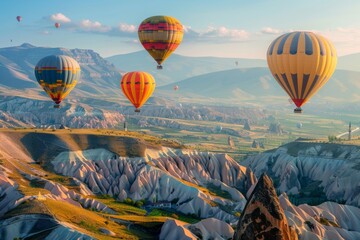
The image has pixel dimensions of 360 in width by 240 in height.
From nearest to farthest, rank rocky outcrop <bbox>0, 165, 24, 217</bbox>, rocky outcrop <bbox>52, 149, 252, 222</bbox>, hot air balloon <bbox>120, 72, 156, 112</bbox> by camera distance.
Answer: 1. rocky outcrop <bbox>0, 165, 24, 217</bbox>
2. rocky outcrop <bbox>52, 149, 252, 222</bbox>
3. hot air balloon <bbox>120, 72, 156, 112</bbox>

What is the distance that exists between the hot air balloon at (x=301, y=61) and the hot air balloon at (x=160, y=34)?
106 ft

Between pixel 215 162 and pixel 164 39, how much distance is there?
A: 3722 centimetres

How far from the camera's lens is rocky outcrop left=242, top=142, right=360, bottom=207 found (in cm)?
12768

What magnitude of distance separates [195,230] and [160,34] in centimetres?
4961

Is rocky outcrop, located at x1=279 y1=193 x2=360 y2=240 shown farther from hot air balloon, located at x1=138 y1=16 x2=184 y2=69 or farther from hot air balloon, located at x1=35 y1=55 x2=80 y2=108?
hot air balloon, located at x1=35 y1=55 x2=80 y2=108

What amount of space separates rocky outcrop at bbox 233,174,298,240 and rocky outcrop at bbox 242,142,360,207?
8700 cm

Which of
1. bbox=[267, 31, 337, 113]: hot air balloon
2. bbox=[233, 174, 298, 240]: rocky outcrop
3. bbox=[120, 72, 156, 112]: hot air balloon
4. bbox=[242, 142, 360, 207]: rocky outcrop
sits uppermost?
bbox=[267, 31, 337, 113]: hot air balloon

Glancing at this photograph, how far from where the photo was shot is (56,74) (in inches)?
4697

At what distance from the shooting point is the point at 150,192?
115062 millimetres

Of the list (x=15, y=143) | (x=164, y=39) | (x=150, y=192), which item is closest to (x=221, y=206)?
(x=150, y=192)

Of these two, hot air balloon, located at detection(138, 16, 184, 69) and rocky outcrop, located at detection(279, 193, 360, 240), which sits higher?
hot air balloon, located at detection(138, 16, 184, 69)

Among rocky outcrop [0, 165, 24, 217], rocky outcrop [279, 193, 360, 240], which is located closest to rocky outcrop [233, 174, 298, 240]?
rocky outcrop [279, 193, 360, 240]

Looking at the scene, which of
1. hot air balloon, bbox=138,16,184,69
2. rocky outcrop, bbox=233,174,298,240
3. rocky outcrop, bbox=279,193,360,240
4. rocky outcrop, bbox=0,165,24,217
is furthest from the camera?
hot air balloon, bbox=138,16,184,69

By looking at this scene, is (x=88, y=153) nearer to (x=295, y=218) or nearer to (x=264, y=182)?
(x=295, y=218)
